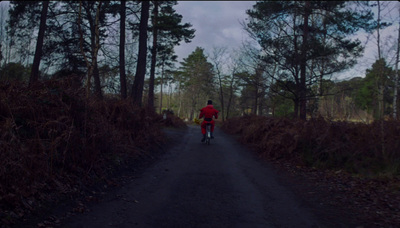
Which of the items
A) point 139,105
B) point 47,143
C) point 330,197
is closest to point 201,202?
point 330,197

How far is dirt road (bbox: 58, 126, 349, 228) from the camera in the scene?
186 inches

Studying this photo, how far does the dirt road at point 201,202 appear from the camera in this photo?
4.71 metres

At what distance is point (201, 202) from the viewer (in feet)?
18.7

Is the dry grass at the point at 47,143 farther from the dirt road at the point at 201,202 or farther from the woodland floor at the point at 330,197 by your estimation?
the dirt road at the point at 201,202

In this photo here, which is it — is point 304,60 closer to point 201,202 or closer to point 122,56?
point 122,56

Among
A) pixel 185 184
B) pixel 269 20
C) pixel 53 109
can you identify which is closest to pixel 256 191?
pixel 185 184

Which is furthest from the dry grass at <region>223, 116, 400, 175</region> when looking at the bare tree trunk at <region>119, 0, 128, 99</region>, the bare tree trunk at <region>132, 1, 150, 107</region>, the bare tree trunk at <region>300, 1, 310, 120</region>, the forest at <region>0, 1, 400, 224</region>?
the bare tree trunk at <region>119, 0, 128, 99</region>

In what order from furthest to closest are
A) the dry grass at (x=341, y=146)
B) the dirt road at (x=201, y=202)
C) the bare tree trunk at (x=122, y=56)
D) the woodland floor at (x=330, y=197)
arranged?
the bare tree trunk at (x=122, y=56) < the dry grass at (x=341, y=146) < the woodland floor at (x=330, y=197) < the dirt road at (x=201, y=202)

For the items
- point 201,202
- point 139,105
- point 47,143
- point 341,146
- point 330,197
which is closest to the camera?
point 201,202

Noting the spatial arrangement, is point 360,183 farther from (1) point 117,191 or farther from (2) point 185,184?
(1) point 117,191

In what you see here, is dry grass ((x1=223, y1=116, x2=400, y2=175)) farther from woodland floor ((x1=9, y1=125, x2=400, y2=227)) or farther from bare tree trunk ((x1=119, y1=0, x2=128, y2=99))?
bare tree trunk ((x1=119, y1=0, x2=128, y2=99))

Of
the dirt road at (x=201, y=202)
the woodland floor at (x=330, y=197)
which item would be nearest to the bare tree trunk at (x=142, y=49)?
the woodland floor at (x=330, y=197)

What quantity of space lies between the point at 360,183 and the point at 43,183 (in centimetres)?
665

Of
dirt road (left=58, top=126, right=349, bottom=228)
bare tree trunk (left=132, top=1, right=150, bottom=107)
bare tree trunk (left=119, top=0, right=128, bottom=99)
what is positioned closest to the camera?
dirt road (left=58, top=126, right=349, bottom=228)
